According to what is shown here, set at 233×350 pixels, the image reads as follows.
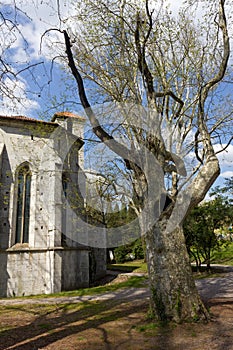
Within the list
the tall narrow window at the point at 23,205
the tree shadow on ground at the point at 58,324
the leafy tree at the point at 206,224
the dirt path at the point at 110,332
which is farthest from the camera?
the leafy tree at the point at 206,224

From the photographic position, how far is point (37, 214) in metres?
16.0

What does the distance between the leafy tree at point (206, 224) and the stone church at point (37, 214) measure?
6.26 meters

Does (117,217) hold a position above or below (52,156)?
below

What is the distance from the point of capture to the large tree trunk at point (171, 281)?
A: 6.14 m

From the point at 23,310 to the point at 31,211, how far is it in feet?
22.3

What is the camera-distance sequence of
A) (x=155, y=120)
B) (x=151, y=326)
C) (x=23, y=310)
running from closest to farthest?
(x=151, y=326) < (x=155, y=120) < (x=23, y=310)

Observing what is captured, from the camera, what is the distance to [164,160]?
7.96 metres

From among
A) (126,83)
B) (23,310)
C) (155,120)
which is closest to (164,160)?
(155,120)

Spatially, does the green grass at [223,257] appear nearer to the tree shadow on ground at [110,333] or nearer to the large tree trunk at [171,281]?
the tree shadow on ground at [110,333]

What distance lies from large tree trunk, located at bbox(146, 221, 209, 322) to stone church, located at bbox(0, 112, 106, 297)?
851 cm

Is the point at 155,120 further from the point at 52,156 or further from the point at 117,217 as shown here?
the point at 117,217

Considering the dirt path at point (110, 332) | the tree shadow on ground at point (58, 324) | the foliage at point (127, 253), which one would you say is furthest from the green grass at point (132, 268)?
the dirt path at point (110, 332)

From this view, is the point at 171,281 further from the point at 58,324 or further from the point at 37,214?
the point at 37,214

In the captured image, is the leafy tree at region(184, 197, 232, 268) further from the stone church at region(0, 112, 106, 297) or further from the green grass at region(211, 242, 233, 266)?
the green grass at region(211, 242, 233, 266)
